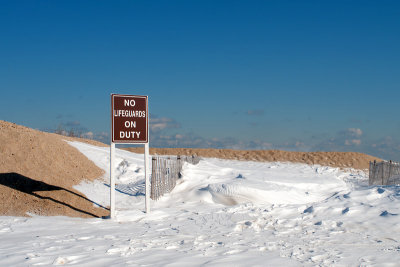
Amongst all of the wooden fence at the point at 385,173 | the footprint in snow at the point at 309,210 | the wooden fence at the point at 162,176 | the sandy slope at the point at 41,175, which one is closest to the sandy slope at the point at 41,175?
the sandy slope at the point at 41,175

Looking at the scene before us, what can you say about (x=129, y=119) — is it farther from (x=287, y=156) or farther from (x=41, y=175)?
(x=287, y=156)

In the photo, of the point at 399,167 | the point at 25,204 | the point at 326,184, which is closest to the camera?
the point at 25,204

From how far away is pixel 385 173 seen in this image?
16.5m

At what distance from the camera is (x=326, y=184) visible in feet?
46.8

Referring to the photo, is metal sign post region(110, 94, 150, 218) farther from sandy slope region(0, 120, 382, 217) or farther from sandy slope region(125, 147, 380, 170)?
sandy slope region(125, 147, 380, 170)

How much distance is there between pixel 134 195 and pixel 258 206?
12.6 ft

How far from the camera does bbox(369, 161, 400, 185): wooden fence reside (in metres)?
16.4

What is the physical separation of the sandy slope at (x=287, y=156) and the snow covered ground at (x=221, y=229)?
15.1m

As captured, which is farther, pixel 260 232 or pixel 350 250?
pixel 260 232

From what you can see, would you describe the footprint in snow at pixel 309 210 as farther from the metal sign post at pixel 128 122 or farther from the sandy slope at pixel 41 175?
the sandy slope at pixel 41 175

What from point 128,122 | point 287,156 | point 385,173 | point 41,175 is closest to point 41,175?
point 41,175

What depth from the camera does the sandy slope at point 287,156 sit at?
28047 mm

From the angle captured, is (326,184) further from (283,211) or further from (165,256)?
(165,256)

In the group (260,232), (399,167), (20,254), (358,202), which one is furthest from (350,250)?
(399,167)
